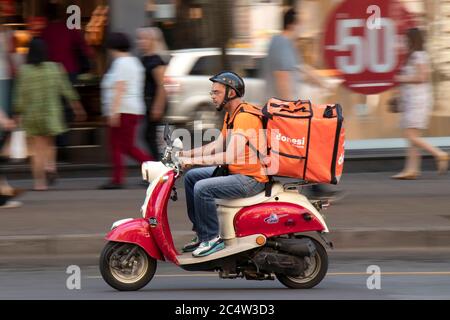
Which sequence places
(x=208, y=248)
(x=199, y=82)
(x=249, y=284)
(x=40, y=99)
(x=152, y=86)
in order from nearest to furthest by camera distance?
(x=208, y=248) → (x=249, y=284) → (x=40, y=99) → (x=152, y=86) → (x=199, y=82)

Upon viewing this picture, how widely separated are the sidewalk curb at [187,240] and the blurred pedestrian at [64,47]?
14.3ft

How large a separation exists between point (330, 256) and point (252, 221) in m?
1.98

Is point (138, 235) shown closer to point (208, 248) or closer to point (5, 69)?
point (208, 248)

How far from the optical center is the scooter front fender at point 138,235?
7.54 meters

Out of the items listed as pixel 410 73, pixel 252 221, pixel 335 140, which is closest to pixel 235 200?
pixel 252 221

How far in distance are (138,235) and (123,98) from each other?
4.84m

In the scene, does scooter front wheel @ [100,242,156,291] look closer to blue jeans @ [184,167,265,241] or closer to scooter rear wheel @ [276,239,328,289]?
blue jeans @ [184,167,265,241]

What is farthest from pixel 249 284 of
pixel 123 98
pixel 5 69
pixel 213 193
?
pixel 5 69

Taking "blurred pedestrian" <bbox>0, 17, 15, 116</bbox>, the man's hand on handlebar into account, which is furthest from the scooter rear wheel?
"blurred pedestrian" <bbox>0, 17, 15, 116</bbox>

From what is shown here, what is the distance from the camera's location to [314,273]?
7.78 metres

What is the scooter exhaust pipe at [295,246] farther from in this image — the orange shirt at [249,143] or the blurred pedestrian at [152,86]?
the blurred pedestrian at [152,86]

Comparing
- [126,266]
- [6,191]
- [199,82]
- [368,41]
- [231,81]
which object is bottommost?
[6,191]

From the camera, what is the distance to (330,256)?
31.0 feet

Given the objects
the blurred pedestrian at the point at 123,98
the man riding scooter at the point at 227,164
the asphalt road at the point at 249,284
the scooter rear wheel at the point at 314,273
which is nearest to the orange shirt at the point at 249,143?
the man riding scooter at the point at 227,164
